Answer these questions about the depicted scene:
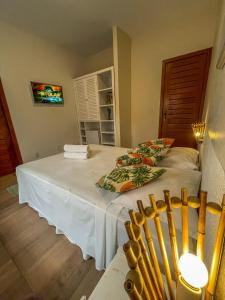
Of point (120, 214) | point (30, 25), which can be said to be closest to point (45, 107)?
point (30, 25)

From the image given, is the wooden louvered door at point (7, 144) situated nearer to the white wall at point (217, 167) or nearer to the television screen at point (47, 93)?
the television screen at point (47, 93)

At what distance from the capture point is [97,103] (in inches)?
128

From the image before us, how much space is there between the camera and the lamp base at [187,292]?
0.29m

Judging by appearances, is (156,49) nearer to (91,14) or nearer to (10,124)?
(91,14)

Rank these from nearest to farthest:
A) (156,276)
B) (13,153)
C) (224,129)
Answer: (156,276) → (224,129) → (13,153)

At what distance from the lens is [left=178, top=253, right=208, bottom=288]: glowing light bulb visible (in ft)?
0.91

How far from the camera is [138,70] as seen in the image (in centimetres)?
304

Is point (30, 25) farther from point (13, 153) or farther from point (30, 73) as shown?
point (13, 153)

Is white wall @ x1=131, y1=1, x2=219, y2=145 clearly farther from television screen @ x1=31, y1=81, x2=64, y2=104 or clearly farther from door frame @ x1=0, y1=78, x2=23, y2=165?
door frame @ x1=0, y1=78, x2=23, y2=165

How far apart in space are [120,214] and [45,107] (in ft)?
10.2

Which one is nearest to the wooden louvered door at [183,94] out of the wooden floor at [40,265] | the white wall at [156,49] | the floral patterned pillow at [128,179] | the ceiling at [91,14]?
the white wall at [156,49]

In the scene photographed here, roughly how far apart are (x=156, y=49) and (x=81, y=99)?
2.07 meters

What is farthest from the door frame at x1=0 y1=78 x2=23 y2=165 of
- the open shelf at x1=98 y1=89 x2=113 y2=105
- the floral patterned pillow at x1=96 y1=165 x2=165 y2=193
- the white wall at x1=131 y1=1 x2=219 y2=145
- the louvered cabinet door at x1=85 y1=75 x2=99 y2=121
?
the white wall at x1=131 y1=1 x2=219 y2=145

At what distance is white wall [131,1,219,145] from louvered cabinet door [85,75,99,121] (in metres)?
0.91
